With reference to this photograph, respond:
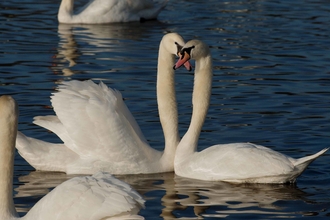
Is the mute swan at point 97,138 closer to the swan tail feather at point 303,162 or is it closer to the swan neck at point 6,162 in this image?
the swan tail feather at point 303,162

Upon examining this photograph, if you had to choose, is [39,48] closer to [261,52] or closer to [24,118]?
[261,52]

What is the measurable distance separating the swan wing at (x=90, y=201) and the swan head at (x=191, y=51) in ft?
8.80

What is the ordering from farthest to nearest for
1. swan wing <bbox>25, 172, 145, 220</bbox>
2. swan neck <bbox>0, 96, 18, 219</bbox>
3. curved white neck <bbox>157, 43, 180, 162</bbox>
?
1. curved white neck <bbox>157, 43, 180, 162</bbox>
2. swan neck <bbox>0, 96, 18, 219</bbox>
3. swan wing <bbox>25, 172, 145, 220</bbox>

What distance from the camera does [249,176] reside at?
891cm

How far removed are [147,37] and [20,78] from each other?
181 inches

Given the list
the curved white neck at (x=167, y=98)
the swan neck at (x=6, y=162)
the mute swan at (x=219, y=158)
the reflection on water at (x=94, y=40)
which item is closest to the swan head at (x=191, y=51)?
the mute swan at (x=219, y=158)

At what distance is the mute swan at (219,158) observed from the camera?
28.8ft

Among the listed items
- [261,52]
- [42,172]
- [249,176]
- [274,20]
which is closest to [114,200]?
[249,176]

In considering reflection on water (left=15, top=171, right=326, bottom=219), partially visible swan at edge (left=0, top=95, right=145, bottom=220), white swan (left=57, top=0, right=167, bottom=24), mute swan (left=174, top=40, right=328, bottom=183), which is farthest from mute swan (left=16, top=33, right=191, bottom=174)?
white swan (left=57, top=0, right=167, bottom=24)

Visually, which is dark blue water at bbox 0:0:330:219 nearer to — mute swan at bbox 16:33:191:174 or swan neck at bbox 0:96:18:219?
mute swan at bbox 16:33:191:174

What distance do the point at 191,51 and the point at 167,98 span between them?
69 cm

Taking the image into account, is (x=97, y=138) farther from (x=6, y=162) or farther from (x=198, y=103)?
(x=6, y=162)

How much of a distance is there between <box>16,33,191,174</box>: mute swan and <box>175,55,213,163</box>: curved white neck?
8.8 inches

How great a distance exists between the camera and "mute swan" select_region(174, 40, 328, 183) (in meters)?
8.79
